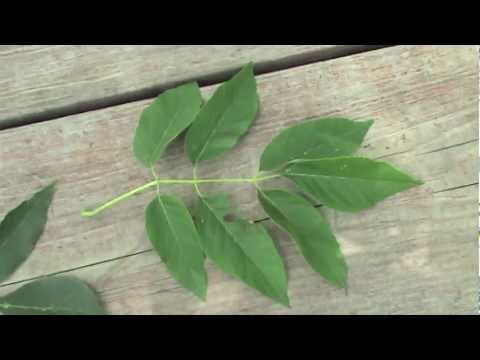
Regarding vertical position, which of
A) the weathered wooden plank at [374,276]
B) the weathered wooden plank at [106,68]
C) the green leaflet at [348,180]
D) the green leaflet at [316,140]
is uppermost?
the weathered wooden plank at [106,68]

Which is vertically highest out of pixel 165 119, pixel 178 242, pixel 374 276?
pixel 165 119

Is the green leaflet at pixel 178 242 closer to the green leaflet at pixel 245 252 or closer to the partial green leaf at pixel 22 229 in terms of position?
the green leaflet at pixel 245 252

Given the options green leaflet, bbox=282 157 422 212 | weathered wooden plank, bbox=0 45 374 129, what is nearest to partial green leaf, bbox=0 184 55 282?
weathered wooden plank, bbox=0 45 374 129

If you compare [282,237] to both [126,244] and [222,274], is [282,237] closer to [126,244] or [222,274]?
[222,274]

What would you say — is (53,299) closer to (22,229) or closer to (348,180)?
(22,229)

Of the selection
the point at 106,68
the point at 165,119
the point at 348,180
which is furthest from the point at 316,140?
the point at 106,68

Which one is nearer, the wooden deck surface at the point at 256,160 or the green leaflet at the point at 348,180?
the green leaflet at the point at 348,180

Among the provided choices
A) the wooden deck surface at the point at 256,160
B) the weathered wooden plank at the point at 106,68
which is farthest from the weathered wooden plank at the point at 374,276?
the weathered wooden plank at the point at 106,68
